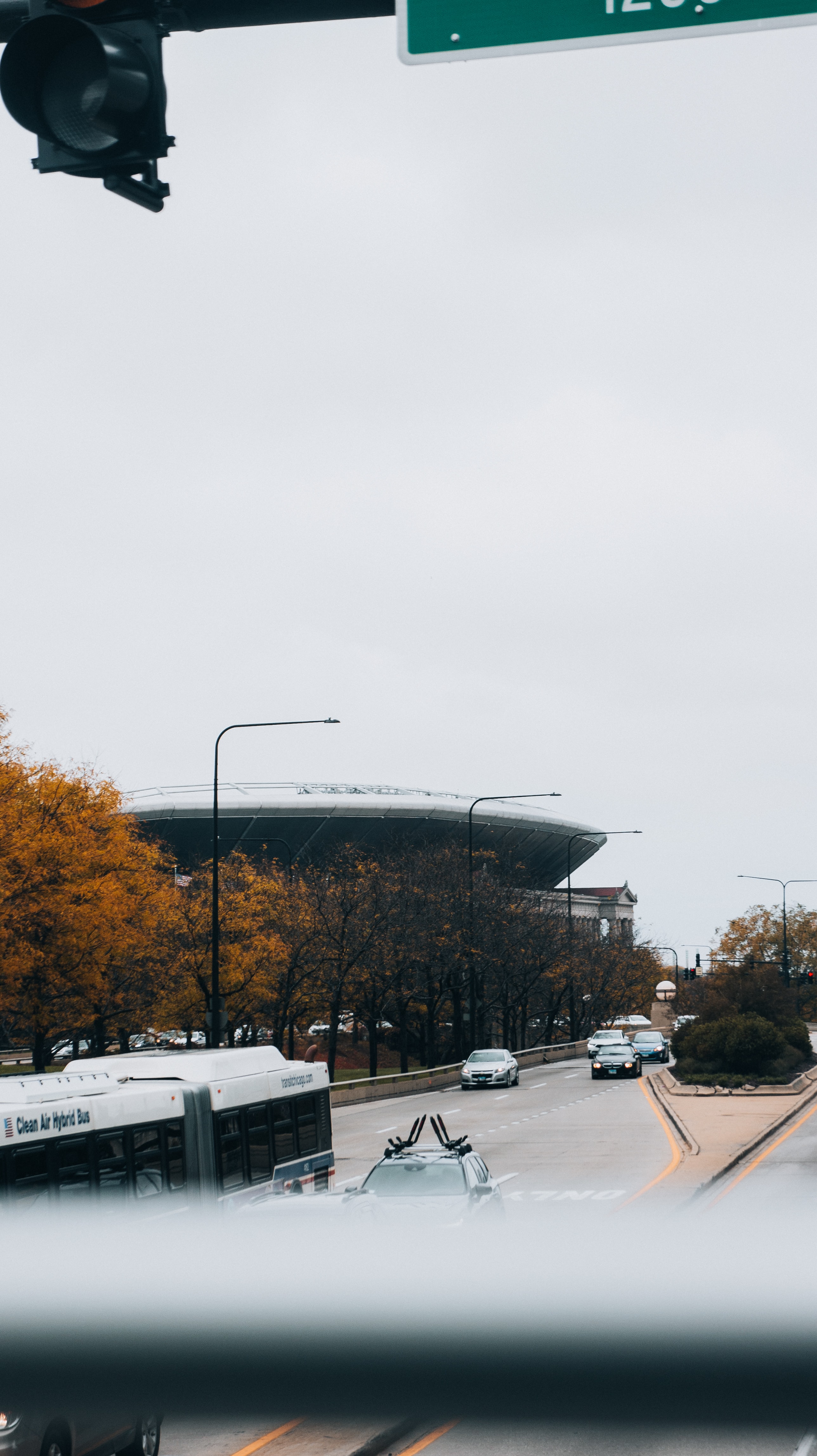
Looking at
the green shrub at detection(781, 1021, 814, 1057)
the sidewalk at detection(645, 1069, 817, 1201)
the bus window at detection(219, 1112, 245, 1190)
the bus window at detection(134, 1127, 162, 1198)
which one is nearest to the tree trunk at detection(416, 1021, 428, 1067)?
the green shrub at detection(781, 1021, 814, 1057)

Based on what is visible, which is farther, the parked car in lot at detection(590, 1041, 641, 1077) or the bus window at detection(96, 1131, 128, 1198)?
the parked car in lot at detection(590, 1041, 641, 1077)

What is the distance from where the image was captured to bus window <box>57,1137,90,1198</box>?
40.8 feet

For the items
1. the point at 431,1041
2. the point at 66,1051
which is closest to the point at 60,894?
the point at 431,1041

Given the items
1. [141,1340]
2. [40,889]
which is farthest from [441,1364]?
[40,889]

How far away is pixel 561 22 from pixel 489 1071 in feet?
166

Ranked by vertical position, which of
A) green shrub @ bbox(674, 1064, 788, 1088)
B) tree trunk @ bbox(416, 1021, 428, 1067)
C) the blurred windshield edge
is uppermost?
the blurred windshield edge

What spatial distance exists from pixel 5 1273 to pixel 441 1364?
40cm

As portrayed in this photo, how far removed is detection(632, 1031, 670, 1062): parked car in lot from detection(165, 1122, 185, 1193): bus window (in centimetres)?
5928

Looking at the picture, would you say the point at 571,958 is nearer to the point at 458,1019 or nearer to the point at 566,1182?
the point at 458,1019

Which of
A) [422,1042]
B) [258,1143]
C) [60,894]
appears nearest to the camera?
[258,1143]

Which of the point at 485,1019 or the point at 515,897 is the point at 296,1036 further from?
the point at 515,897

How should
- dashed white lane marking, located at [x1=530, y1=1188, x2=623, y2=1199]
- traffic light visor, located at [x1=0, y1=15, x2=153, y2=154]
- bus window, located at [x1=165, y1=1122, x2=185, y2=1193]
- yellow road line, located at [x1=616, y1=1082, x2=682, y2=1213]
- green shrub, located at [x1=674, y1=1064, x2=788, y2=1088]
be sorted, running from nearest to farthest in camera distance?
traffic light visor, located at [x1=0, y1=15, x2=153, y2=154]
bus window, located at [x1=165, y1=1122, x2=185, y2=1193]
dashed white lane marking, located at [x1=530, y1=1188, x2=623, y2=1199]
yellow road line, located at [x1=616, y1=1082, x2=682, y2=1213]
green shrub, located at [x1=674, y1=1064, x2=788, y2=1088]

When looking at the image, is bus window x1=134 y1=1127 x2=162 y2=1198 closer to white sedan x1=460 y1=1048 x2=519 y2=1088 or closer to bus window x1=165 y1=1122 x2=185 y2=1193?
bus window x1=165 y1=1122 x2=185 y2=1193

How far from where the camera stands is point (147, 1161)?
14219 mm
